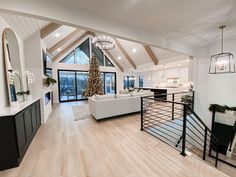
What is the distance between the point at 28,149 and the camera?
95.5 inches

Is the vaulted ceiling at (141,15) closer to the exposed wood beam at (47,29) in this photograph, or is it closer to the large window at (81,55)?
the exposed wood beam at (47,29)

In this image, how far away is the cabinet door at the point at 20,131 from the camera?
6.59 feet

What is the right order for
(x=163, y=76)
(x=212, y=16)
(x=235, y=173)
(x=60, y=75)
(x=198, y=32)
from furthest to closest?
(x=163, y=76) < (x=60, y=75) < (x=198, y=32) < (x=235, y=173) < (x=212, y=16)

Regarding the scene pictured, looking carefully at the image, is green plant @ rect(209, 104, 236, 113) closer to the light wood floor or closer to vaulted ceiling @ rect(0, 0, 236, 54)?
vaulted ceiling @ rect(0, 0, 236, 54)

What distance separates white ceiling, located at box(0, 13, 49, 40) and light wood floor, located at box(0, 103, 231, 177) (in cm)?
280

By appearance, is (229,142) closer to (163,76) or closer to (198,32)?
(198,32)

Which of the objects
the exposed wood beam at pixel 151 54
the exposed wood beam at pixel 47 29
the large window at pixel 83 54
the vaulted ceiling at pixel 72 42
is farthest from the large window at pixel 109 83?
the exposed wood beam at pixel 47 29

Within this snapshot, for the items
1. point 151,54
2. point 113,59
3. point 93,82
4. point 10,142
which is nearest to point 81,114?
point 10,142

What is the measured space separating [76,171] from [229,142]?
467 centimetres

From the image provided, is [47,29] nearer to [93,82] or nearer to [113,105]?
[113,105]

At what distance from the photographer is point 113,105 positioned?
13.8ft

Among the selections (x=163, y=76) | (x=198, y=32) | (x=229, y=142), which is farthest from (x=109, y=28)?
(x=163, y=76)

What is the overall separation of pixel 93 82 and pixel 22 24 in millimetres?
5165

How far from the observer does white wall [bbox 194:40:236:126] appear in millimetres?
3766
